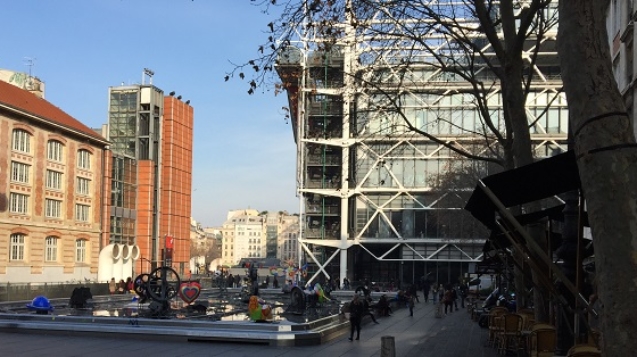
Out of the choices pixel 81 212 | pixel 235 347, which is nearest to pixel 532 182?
pixel 235 347

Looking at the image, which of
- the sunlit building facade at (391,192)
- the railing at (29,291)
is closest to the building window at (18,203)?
the railing at (29,291)

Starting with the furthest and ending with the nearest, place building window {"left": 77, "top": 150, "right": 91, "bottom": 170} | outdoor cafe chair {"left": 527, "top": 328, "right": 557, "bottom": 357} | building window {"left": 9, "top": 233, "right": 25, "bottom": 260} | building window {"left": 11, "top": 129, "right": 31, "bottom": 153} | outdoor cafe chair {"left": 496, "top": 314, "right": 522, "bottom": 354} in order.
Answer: building window {"left": 77, "top": 150, "right": 91, "bottom": 170}
building window {"left": 11, "top": 129, "right": 31, "bottom": 153}
building window {"left": 9, "top": 233, "right": 25, "bottom": 260}
outdoor cafe chair {"left": 496, "top": 314, "right": 522, "bottom": 354}
outdoor cafe chair {"left": 527, "top": 328, "right": 557, "bottom": 357}

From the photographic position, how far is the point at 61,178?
2446 inches

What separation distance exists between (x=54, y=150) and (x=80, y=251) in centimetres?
1018

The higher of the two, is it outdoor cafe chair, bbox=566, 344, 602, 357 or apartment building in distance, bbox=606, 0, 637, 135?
apartment building in distance, bbox=606, 0, 637, 135

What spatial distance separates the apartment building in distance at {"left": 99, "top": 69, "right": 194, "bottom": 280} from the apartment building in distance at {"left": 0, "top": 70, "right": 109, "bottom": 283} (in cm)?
1396

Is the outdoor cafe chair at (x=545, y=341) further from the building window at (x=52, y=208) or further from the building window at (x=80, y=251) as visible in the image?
the building window at (x=80, y=251)

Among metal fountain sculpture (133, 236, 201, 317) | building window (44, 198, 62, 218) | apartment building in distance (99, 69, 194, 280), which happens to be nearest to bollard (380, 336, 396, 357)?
metal fountain sculpture (133, 236, 201, 317)

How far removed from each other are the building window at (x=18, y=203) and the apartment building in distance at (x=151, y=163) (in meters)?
23.2

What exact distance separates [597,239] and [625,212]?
0.29 meters

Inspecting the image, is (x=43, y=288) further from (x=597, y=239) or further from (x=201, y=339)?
(x=597, y=239)

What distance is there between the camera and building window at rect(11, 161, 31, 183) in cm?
5593


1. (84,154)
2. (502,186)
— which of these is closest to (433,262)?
(84,154)

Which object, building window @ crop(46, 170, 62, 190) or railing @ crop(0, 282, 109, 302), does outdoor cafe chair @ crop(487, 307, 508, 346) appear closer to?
railing @ crop(0, 282, 109, 302)
